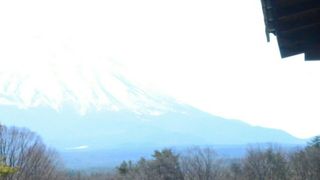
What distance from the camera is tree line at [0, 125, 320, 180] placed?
55031 mm

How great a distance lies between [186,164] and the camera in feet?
238

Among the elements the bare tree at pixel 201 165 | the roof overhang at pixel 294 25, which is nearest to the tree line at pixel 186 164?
the bare tree at pixel 201 165

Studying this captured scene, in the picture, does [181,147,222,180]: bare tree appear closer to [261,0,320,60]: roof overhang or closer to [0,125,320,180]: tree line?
[0,125,320,180]: tree line

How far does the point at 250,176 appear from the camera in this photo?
68.0 m

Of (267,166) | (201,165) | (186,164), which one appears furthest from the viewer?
(201,165)

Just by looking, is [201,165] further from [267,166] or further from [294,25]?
[294,25]

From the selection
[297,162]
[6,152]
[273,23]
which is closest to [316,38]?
[273,23]

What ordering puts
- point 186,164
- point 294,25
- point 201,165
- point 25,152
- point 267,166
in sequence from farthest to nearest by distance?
point 201,165
point 186,164
point 267,166
point 25,152
point 294,25

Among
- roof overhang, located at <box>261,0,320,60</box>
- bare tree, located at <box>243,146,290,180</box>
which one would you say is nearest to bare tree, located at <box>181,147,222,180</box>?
bare tree, located at <box>243,146,290,180</box>

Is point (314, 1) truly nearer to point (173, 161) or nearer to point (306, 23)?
point (306, 23)

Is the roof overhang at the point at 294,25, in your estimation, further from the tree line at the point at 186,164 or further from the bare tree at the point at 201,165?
the bare tree at the point at 201,165

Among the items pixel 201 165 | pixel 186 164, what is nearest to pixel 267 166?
pixel 201 165

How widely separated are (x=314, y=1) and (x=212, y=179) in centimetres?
6831

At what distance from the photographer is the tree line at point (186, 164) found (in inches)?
2167
